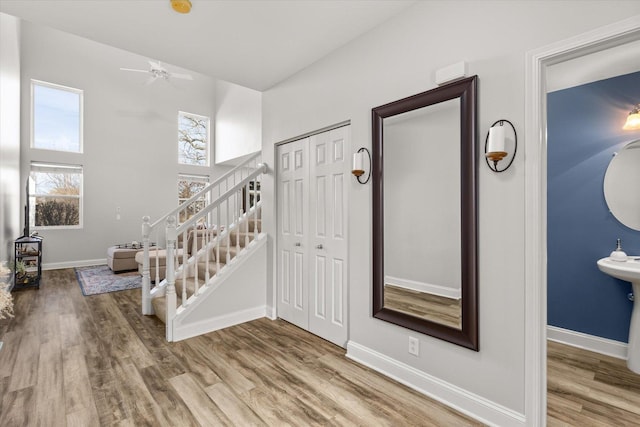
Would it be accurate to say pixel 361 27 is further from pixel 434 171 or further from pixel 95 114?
pixel 95 114

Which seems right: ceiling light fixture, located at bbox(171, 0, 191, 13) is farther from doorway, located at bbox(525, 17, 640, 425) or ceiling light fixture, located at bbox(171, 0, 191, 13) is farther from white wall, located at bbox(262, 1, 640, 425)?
doorway, located at bbox(525, 17, 640, 425)

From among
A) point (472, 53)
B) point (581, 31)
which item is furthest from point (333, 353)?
point (581, 31)

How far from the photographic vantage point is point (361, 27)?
8.04ft

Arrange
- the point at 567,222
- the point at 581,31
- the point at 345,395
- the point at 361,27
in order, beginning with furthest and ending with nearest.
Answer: the point at 567,222, the point at 361,27, the point at 345,395, the point at 581,31

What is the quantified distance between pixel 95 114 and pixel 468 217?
8.05 metres

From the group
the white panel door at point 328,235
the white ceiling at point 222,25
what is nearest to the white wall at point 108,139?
the white ceiling at point 222,25

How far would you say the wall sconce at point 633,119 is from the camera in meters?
2.52

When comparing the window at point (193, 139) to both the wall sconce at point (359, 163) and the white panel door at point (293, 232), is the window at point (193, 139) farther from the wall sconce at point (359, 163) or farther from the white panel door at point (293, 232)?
the wall sconce at point (359, 163)

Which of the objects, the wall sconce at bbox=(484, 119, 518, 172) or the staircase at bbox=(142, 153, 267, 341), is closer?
the wall sconce at bbox=(484, 119, 518, 172)

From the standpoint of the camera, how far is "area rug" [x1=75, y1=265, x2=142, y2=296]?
4.90 meters

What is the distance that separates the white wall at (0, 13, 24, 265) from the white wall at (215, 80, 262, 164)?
142 inches

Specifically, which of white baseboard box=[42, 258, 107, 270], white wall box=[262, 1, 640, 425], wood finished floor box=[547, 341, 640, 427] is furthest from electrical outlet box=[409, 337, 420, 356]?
white baseboard box=[42, 258, 107, 270]

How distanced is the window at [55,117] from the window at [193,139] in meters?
2.11

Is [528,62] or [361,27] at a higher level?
[361,27]
